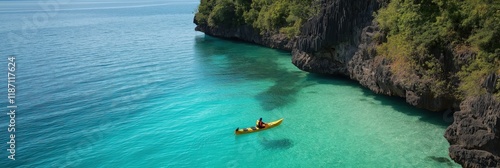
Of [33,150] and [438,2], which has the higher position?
[438,2]

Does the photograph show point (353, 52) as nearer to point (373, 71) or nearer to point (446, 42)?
point (373, 71)

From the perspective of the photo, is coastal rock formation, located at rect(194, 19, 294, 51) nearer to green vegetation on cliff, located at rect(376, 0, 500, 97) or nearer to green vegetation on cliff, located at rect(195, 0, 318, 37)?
green vegetation on cliff, located at rect(195, 0, 318, 37)

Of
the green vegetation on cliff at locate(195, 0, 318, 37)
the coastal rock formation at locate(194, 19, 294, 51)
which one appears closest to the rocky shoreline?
the green vegetation on cliff at locate(195, 0, 318, 37)

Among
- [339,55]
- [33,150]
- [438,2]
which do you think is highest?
[438,2]

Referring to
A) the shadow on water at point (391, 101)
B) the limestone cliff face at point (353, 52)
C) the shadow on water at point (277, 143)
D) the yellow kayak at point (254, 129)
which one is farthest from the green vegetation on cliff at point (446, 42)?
the shadow on water at point (277, 143)

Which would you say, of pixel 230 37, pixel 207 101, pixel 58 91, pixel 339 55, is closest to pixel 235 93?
pixel 207 101

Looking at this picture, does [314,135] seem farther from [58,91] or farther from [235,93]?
[58,91]
